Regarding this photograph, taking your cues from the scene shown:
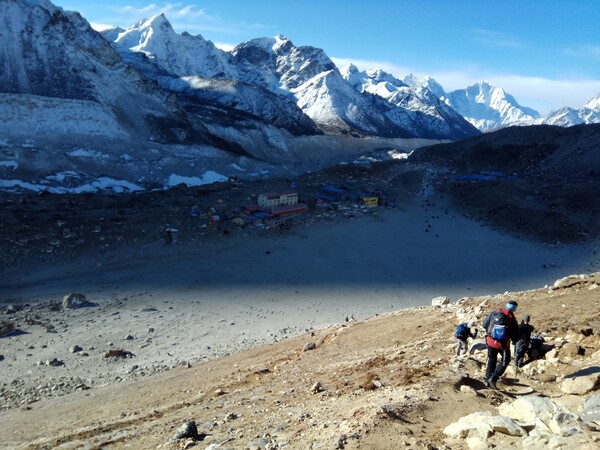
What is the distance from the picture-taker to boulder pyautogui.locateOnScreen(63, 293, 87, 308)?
22.0 metres

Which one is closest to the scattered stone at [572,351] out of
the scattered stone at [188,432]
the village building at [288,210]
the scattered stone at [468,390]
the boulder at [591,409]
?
the boulder at [591,409]

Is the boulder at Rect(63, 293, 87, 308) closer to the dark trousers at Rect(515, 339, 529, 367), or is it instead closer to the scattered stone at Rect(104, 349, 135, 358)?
the scattered stone at Rect(104, 349, 135, 358)

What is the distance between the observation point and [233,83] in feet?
368

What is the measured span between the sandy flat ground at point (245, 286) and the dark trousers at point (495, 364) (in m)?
11.0

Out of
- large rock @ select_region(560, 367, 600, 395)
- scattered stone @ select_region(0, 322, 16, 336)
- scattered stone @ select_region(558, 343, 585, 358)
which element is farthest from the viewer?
scattered stone @ select_region(0, 322, 16, 336)

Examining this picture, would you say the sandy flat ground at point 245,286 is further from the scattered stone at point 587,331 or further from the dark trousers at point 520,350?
the scattered stone at point 587,331

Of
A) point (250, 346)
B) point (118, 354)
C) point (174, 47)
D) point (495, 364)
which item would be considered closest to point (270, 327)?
point (250, 346)

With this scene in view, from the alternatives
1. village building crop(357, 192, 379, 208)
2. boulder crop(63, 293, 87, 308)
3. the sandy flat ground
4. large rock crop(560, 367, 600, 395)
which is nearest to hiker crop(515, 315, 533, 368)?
large rock crop(560, 367, 600, 395)

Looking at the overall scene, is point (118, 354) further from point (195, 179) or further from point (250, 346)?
point (195, 179)

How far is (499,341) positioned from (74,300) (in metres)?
19.1

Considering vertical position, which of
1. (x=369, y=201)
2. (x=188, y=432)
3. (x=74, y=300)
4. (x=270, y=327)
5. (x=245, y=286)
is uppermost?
(x=369, y=201)

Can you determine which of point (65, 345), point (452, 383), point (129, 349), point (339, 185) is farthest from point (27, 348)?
point (339, 185)

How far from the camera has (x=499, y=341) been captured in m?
8.60

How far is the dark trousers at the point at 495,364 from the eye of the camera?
28.3 feet
